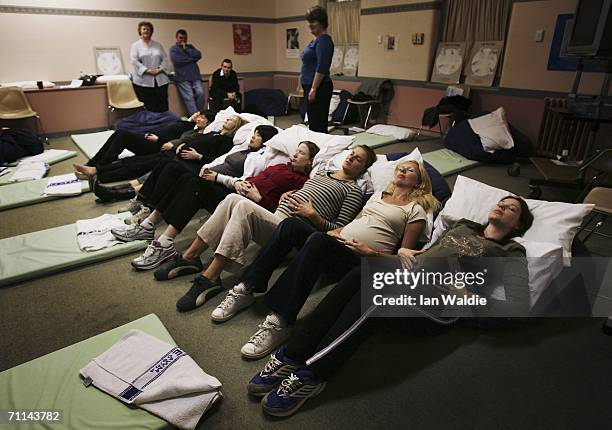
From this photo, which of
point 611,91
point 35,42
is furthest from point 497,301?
point 35,42

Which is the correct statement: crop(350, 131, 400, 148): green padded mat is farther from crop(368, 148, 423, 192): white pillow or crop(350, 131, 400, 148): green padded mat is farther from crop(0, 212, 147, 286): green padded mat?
crop(0, 212, 147, 286): green padded mat

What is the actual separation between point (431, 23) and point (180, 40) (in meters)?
4.06

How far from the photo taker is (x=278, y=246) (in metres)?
1.83

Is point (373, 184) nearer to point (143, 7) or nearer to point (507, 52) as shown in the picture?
point (507, 52)

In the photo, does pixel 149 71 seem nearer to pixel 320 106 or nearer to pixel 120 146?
pixel 120 146

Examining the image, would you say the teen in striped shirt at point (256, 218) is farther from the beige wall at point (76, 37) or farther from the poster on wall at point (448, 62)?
the beige wall at point (76, 37)

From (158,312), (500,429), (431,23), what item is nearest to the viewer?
(500,429)

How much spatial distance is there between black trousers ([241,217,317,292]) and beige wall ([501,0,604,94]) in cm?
454

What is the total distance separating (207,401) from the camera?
1443mm

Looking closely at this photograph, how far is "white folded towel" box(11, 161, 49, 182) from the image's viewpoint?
3.96 metres

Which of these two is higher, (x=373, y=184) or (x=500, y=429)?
(x=373, y=184)

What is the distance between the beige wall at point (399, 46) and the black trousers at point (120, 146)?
4.30 metres

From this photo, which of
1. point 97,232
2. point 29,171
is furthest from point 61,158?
point 97,232

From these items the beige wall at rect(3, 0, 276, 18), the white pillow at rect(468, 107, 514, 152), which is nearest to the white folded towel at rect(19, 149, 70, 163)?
the beige wall at rect(3, 0, 276, 18)
